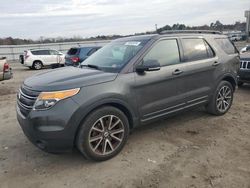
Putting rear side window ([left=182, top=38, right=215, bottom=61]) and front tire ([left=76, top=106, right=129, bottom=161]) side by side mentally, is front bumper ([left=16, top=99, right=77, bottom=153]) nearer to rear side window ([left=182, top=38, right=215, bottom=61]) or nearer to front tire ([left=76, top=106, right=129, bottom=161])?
front tire ([left=76, top=106, right=129, bottom=161])

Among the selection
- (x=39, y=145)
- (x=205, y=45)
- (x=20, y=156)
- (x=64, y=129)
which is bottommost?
(x=20, y=156)

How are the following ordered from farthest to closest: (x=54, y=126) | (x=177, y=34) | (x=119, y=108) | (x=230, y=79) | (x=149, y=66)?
1. (x=230, y=79)
2. (x=177, y=34)
3. (x=149, y=66)
4. (x=119, y=108)
5. (x=54, y=126)

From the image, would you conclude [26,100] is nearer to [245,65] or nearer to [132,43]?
[132,43]

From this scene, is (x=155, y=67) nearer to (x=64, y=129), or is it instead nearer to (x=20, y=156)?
(x=64, y=129)

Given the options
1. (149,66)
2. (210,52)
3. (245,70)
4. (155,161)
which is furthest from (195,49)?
(245,70)

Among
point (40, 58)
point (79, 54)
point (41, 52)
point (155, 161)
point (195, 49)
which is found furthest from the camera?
point (41, 52)

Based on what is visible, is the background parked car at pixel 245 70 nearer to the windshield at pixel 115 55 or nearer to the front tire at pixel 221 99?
the front tire at pixel 221 99

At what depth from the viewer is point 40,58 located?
70.5 feet

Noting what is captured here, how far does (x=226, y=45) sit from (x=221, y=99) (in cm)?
118

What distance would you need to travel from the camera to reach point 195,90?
17.6ft

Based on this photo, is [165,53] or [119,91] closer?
[119,91]

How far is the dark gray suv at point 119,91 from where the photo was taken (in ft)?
12.4

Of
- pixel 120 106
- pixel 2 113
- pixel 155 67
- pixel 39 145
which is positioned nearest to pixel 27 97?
pixel 39 145

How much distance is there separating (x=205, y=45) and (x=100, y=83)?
2.67 metres
